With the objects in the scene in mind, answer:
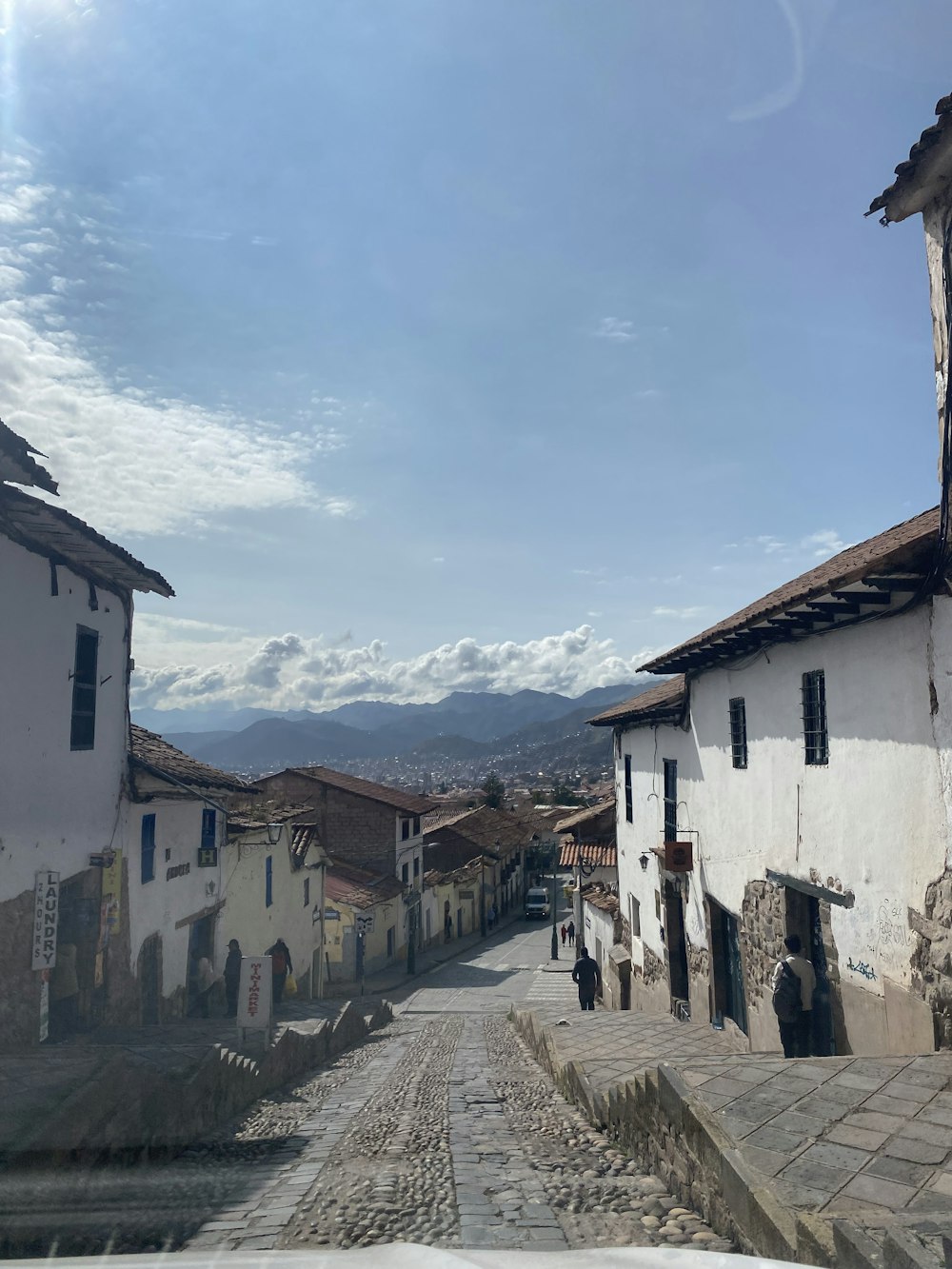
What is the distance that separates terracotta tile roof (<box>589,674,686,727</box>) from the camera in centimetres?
1611

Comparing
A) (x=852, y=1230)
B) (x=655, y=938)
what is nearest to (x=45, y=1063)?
(x=852, y=1230)

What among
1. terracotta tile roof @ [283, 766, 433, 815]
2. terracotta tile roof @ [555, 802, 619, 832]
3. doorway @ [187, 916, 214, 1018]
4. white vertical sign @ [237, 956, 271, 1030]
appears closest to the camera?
white vertical sign @ [237, 956, 271, 1030]

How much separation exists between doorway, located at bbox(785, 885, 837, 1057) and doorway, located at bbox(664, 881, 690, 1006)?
20.5 ft

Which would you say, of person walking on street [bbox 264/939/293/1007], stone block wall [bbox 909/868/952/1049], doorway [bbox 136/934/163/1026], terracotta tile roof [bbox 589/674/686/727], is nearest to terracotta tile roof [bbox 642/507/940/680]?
terracotta tile roof [bbox 589/674/686/727]

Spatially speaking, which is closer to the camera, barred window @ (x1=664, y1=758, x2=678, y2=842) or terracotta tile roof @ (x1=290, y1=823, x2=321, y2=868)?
barred window @ (x1=664, y1=758, x2=678, y2=842)

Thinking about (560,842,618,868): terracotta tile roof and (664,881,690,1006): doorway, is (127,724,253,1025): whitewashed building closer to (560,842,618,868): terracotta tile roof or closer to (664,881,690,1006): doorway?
(664,881,690,1006): doorway

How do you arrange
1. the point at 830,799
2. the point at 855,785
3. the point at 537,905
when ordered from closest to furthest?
the point at 855,785 → the point at 830,799 → the point at 537,905

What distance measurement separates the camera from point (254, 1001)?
39.4 ft

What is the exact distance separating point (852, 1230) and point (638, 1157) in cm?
330

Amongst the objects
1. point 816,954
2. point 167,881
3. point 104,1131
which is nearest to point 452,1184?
point 104,1131

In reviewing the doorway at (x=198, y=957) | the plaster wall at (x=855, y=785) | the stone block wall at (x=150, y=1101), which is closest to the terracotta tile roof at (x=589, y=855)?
the doorway at (x=198, y=957)

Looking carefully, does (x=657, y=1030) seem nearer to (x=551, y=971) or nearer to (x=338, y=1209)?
(x=338, y=1209)

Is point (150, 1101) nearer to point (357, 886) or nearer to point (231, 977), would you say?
point (231, 977)

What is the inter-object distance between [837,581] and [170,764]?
446 inches
